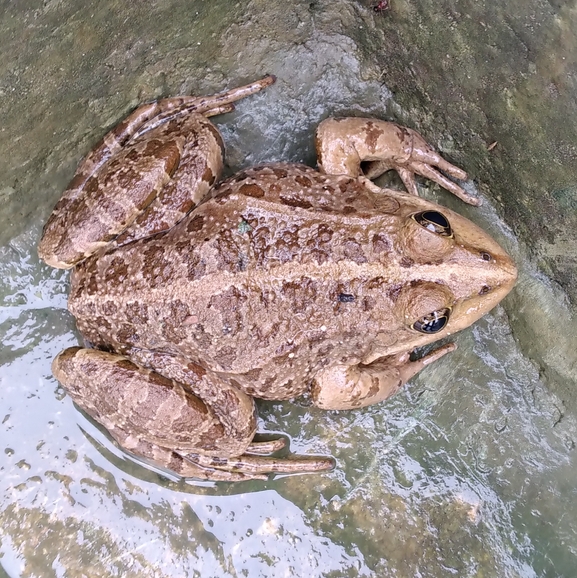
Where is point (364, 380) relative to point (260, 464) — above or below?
above

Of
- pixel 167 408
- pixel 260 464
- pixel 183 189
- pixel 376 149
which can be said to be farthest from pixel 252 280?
pixel 260 464

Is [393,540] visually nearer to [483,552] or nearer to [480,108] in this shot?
[483,552]

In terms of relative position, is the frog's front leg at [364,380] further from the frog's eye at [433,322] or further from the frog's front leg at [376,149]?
the frog's front leg at [376,149]

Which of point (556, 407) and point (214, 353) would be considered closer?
point (214, 353)

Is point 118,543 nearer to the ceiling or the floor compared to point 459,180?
nearer to the floor

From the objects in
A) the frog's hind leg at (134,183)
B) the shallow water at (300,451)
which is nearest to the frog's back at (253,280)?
the frog's hind leg at (134,183)

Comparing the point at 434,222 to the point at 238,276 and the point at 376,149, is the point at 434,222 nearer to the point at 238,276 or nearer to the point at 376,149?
the point at 376,149

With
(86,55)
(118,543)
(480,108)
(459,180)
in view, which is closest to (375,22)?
(480,108)
